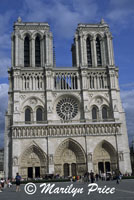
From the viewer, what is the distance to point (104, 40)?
151 ft

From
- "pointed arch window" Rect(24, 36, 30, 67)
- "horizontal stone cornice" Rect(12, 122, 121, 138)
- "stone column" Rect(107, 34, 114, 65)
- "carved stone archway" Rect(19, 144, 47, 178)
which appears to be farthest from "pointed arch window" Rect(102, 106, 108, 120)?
"pointed arch window" Rect(24, 36, 30, 67)

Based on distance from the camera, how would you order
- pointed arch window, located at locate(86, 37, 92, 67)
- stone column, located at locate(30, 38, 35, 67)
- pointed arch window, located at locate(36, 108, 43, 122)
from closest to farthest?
1. pointed arch window, located at locate(36, 108, 43, 122)
2. stone column, located at locate(30, 38, 35, 67)
3. pointed arch window, located at locate(86, 37, 92, 67)

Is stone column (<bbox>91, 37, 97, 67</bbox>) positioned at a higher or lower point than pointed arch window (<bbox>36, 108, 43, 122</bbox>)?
higher

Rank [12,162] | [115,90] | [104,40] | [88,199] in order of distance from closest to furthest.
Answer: [88,199]
[12,162]
[115,90]
[104,40]

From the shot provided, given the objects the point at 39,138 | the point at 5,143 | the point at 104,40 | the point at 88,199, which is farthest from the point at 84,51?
the point at 88,199

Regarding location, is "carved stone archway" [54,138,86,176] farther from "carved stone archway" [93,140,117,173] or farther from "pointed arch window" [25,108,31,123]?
"pointed arch window" [25,108,31,123]

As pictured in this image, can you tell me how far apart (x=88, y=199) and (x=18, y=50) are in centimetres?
3455

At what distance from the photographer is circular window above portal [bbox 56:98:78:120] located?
41812 mm

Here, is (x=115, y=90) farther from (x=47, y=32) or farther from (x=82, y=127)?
(x=47, y=32)

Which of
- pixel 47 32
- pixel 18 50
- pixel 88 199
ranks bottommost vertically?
pixel 88 199

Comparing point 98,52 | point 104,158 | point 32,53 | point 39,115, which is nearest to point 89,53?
point 98,52

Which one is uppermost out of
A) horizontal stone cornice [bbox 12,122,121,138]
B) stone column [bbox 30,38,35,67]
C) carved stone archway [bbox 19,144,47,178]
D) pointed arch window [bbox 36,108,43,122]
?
stone column [bbox 30,38,35,67]

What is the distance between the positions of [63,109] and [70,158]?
777 cm

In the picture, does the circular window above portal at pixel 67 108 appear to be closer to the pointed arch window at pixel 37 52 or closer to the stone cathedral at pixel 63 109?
the stone cathedral at pixel 63 109
